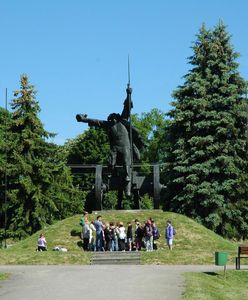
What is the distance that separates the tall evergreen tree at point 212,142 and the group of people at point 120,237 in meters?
13.3

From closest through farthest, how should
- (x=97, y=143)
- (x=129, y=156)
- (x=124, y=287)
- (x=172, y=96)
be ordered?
(x=124, y=287)
(x=129, y=156)
(x=172, y=96)
(x=97, y=143)

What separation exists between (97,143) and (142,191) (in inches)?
1399

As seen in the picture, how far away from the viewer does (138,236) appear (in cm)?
2644

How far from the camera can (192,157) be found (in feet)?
136

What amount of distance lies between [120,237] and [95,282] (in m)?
8.28

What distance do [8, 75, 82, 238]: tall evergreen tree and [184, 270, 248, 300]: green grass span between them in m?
23.1

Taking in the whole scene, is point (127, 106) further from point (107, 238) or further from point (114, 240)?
point (114, 240)

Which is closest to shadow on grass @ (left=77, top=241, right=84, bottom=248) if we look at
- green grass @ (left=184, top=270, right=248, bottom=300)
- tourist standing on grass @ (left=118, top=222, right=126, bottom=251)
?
tourist standing on grass @ (left=118, top=222, right=126, bottom=251)

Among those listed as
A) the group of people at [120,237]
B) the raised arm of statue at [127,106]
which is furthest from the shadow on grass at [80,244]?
the raised arm of statue at [127,106]

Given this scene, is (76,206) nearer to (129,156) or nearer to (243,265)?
(129,156)

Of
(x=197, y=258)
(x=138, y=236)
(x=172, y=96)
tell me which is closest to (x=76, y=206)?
(x=172, y=96)

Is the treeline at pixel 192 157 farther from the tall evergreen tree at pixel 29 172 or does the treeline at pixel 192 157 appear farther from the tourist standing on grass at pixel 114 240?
the tourist standing on grass at pixel 114 240

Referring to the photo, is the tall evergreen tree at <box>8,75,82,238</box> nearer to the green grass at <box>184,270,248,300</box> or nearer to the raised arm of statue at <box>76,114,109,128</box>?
the raised arm of statue at <box>76,114,109,128</box>

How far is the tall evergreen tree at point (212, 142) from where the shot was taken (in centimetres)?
4047
